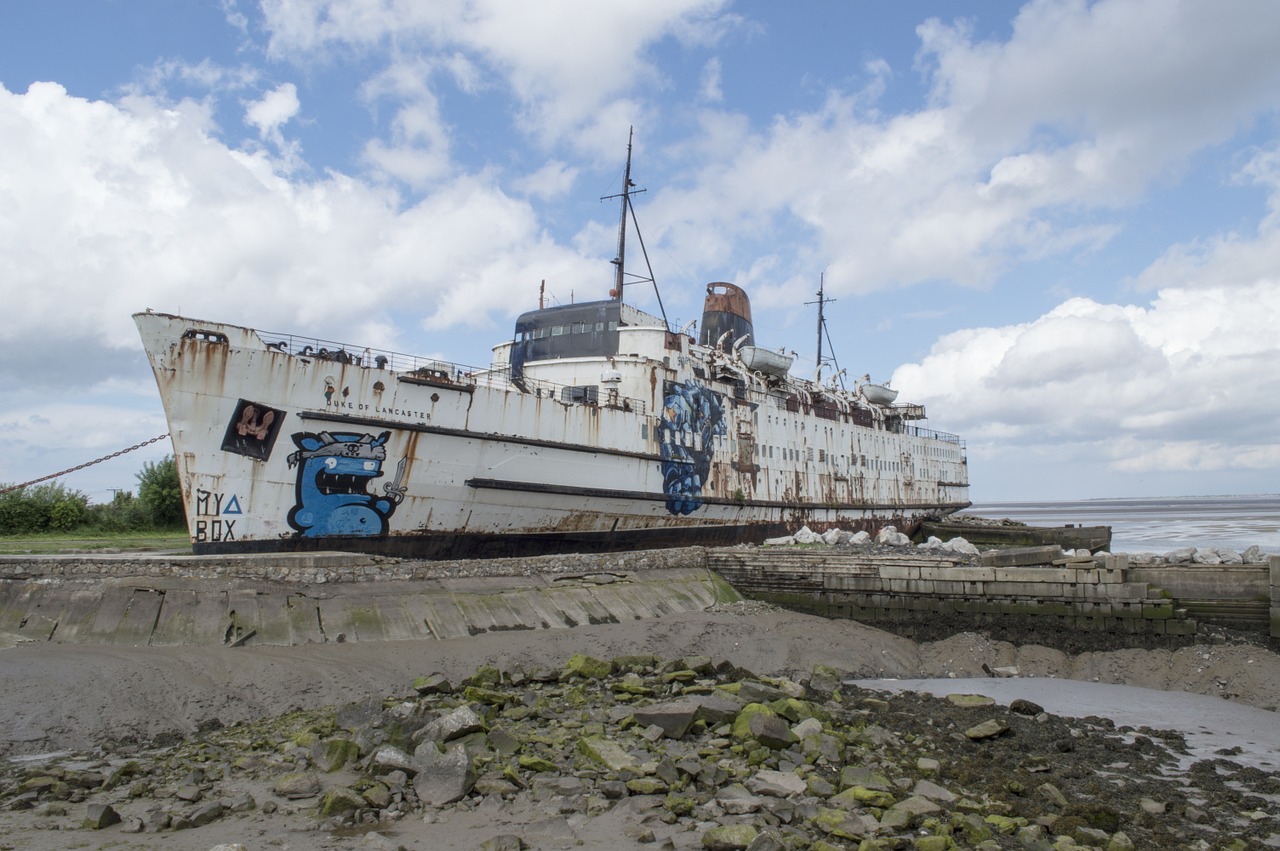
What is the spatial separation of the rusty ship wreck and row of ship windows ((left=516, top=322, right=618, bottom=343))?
0.08 metres

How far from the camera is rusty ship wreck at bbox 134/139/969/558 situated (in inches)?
583

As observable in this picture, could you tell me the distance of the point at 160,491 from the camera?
2462 centimetres

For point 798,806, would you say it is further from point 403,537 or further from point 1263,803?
point 403,537

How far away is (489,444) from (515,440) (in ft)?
2.16

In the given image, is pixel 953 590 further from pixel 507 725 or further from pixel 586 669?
pixel 507 725

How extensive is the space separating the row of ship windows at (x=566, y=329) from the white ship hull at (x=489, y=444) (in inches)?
2.4

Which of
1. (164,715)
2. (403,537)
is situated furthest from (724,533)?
(164,715)

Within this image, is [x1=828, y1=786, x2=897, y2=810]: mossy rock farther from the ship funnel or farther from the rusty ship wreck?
the ship funnel

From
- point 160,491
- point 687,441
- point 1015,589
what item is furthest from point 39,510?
point 1015,589

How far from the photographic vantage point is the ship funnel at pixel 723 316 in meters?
29.6

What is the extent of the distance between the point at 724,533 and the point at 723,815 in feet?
65.4

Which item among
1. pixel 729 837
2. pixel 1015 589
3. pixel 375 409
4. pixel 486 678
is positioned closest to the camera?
pixel 729 837

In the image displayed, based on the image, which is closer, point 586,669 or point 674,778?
Result: point 674,778

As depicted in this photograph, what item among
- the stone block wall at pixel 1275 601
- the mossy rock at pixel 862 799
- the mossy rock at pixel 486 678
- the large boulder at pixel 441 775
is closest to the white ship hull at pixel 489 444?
the mossy rock at pixel 486 678
